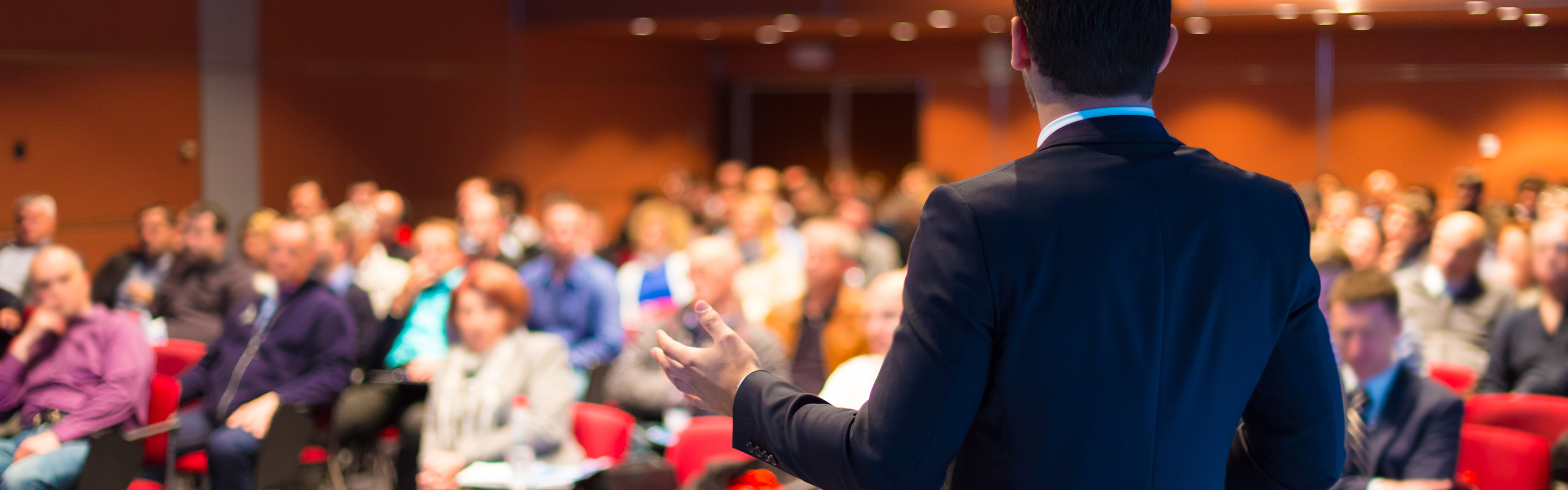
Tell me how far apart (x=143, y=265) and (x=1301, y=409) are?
6558 mm

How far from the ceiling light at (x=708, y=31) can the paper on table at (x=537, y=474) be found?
7.10 meters

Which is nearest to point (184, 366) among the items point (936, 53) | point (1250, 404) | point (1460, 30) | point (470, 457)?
point (470, 457)

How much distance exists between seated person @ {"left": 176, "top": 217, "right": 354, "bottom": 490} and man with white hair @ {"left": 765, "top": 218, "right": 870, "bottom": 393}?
5.69 feet

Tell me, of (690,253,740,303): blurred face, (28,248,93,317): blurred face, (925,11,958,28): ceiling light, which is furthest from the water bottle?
(925,11,958,28): ceiling light

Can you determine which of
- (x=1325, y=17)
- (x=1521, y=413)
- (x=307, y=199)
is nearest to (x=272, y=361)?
(x=307, y=199)

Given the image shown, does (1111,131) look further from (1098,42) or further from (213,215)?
(213,215)

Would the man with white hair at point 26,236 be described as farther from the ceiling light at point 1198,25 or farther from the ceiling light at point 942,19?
the ceiling light at point 1198,25

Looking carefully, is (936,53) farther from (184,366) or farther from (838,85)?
(184,366)

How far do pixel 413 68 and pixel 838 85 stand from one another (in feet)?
18.1

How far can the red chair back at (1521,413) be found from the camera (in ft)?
12.1

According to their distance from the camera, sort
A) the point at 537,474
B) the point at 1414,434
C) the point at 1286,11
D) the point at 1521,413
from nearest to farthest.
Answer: the point at 1414,434 → the point at 537,474 → the point at 1521,413 → the point at 1286,11

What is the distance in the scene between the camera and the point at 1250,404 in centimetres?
114

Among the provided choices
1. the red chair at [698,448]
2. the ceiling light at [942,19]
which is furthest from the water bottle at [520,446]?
the ceiling light at [942,19]

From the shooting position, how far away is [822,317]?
473 centimetres
